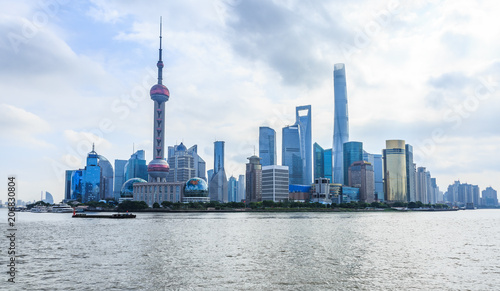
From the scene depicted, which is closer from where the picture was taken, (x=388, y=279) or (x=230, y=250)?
(x=388, y=279)

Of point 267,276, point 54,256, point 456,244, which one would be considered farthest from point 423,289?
point 54,256

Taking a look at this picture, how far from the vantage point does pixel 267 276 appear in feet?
172

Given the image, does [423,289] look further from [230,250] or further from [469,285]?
[230,250]

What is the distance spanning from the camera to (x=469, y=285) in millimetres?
48094

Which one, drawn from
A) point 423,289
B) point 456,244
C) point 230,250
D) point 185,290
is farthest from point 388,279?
point 456,244

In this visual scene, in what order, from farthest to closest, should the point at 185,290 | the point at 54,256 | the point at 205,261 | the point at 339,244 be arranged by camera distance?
1. the point at 339,244
2. the point at 54,256
3. the point at 205,261
4. the point at 185,290

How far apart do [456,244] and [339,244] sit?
79.3 ft

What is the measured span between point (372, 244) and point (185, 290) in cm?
5190

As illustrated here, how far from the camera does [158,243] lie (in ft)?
284

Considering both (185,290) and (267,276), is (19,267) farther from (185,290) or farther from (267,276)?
(267,276)

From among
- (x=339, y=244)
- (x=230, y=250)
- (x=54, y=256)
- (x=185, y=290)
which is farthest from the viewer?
(x=339, y=244)

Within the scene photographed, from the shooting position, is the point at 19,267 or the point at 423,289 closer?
the point at 423,289

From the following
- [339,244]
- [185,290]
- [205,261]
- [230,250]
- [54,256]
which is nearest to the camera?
[185,290]

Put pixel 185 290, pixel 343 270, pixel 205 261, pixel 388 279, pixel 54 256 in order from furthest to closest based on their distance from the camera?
pixel 54 256, pixel 205 261, pixel 343 270, pixel 388 279, pixel 185 290
